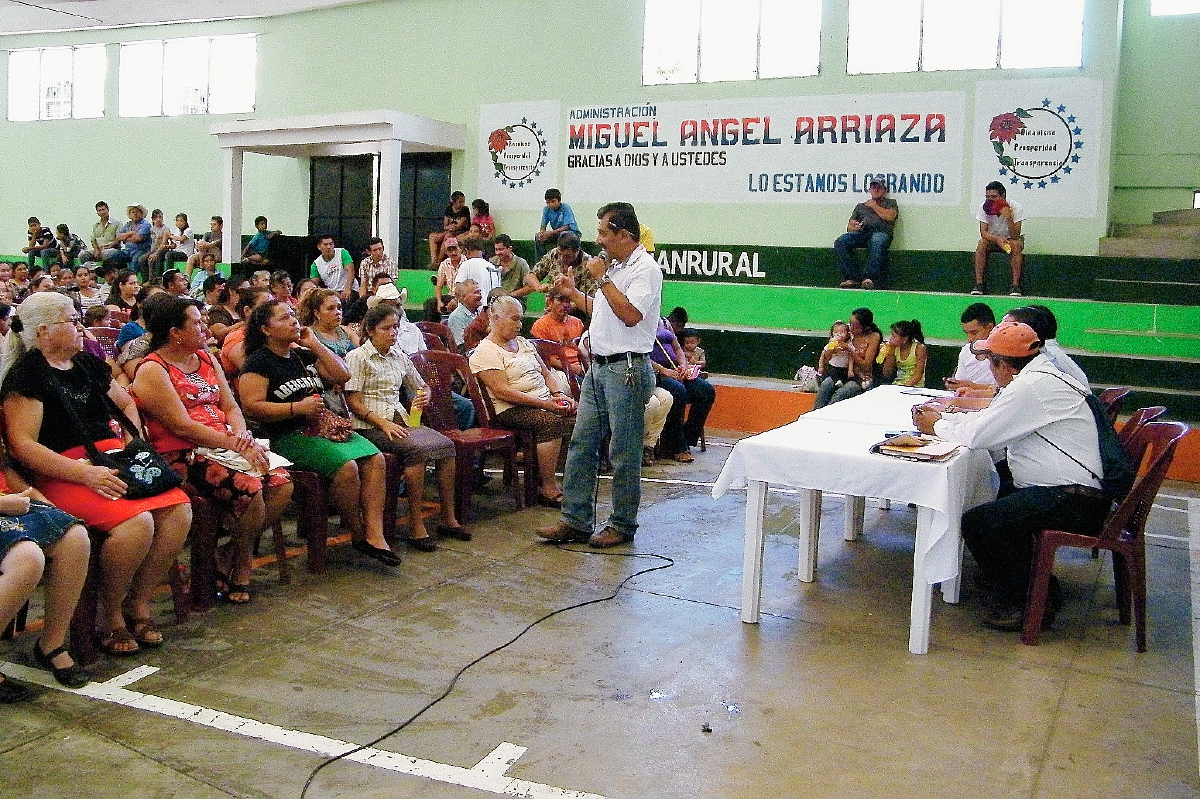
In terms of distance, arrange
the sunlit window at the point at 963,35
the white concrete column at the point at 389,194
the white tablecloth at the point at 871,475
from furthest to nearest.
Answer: the white concrete column at the point at 389,194 < the sunlit window at the point at 963,35 < the white tablecloth at the point at 871,475

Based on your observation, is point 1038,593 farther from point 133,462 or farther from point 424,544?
point 133,462

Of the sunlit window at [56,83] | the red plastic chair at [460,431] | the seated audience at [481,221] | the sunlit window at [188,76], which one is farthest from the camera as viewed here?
the sunlit window at [56,83]

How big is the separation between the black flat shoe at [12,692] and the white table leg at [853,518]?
3969 mm

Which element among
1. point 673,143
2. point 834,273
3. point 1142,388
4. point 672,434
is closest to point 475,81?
point 673,143

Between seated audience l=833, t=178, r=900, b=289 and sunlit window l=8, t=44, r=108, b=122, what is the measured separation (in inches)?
510

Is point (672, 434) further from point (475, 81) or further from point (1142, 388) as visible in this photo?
point (475, 81)

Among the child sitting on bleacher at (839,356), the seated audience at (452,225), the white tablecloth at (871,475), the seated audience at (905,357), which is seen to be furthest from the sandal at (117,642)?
the seated audience at (452,225)

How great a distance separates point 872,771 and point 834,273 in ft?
31.2

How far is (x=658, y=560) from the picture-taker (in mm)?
5348

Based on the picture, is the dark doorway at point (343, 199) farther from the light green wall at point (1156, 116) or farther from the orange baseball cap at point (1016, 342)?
the orange baseball cap at point (1016, 342)

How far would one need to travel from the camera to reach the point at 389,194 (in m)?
13.5

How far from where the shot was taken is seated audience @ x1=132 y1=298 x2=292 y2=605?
14.0ft

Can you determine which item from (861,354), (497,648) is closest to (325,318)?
(497,648)

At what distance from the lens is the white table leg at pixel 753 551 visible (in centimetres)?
429
